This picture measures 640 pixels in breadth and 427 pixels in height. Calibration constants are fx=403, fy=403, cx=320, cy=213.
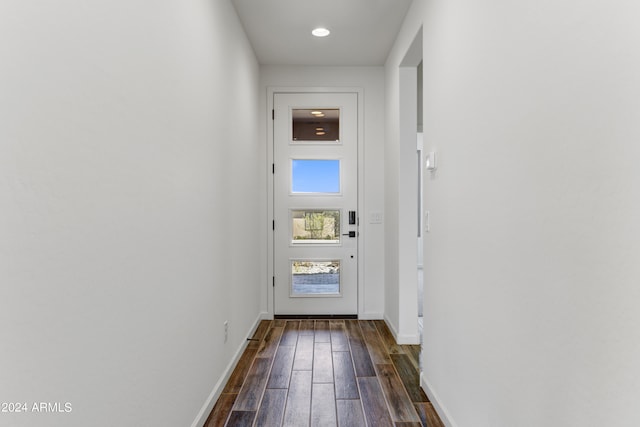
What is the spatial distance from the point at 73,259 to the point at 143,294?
447mm

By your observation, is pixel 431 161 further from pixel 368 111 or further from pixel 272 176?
pixel 272 176

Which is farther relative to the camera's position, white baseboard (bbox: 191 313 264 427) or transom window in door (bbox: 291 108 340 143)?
transom window in door (bbox: 291 108 340 143)

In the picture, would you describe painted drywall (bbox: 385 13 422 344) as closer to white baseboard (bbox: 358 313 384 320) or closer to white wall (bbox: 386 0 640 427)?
white baseboard (bbox: 358 313 384 320)

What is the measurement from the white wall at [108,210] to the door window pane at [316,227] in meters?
1.99

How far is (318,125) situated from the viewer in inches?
172

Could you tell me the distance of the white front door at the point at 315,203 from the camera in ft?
14.2

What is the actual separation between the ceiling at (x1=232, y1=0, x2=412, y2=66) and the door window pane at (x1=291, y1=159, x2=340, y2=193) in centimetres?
104

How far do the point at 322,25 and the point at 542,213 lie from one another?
8.91ft

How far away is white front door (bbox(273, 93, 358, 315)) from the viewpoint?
171 inches

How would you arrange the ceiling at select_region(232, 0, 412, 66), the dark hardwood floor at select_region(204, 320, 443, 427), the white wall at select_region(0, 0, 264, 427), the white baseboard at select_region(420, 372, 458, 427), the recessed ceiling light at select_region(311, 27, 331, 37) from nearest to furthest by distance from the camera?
the white wall at select_region(0, 0, 264, 427) < the white baseboard at select_region(420, 372, 458, 427) < the dark hardwood floor at select_region(204, 320, 443, 427) < the ceiling at select_region(232, 0, 412, 66) < the recessed ceiling light at select_region(311, 27, 331, 37)

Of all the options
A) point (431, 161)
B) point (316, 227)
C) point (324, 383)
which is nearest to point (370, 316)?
point (316, 227)

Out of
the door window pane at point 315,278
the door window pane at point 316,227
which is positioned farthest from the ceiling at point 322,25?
the door window pane at point 315,278

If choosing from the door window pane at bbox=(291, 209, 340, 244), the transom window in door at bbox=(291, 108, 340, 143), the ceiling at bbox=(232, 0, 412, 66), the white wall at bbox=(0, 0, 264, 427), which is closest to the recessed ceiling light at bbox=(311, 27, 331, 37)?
the ceiling at bbox=(232, 0, 412, 66)

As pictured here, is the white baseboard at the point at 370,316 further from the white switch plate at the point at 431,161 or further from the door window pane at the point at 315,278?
the white switch plate at the point at 431,161
